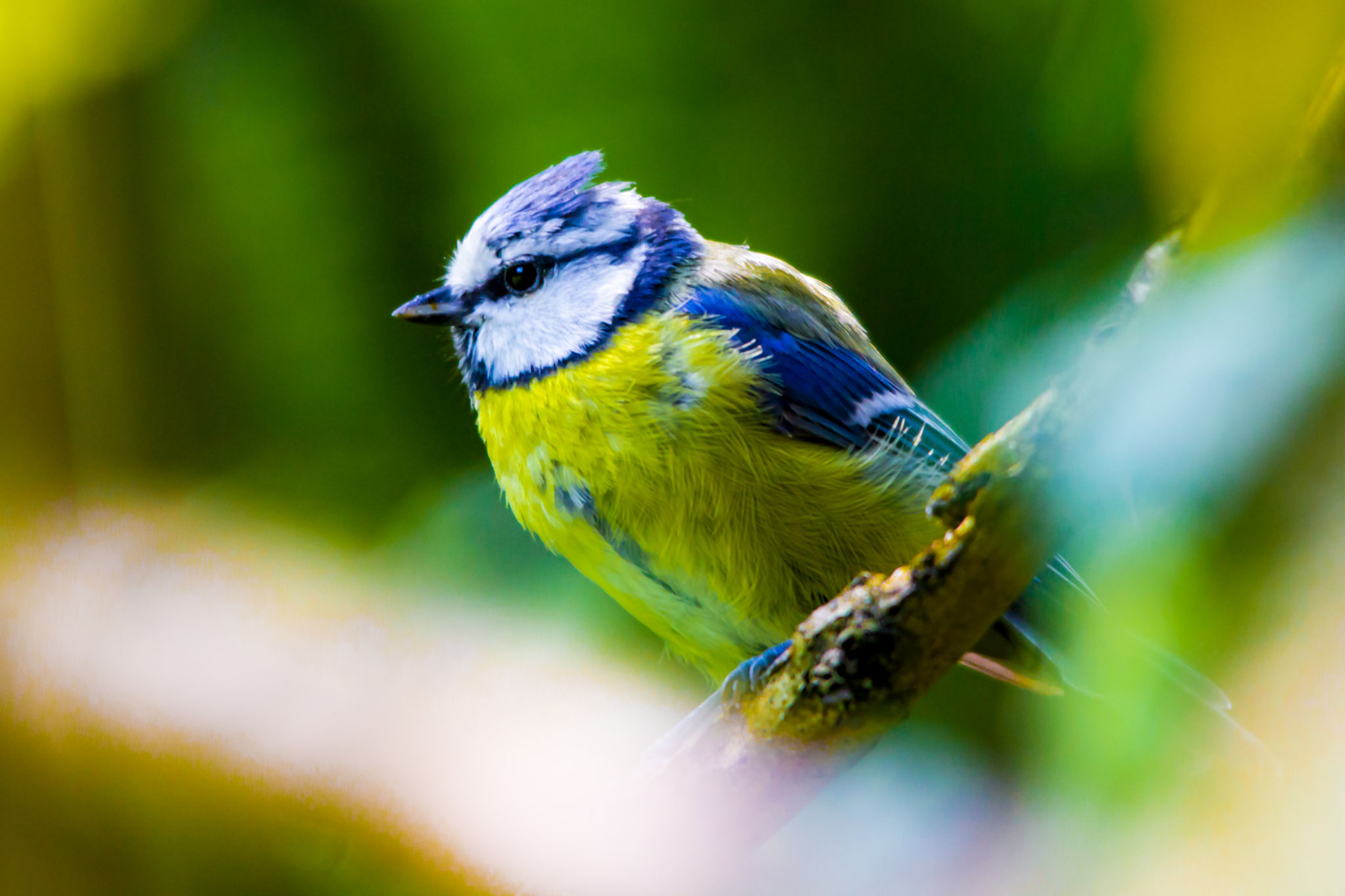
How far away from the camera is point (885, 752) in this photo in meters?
0.70

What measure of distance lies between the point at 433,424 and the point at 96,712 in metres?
0.37

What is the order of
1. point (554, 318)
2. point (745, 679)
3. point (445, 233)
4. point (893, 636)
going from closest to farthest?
point (893, 636), point (745, 679), point (554, 318), point (445, 233)

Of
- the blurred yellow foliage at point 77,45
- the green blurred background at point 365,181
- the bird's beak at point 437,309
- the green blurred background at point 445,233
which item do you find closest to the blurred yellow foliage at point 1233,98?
the green blurred background at point 445,233

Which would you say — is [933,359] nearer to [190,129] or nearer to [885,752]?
[885,752]

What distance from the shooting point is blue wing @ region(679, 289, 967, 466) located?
2.19 feet

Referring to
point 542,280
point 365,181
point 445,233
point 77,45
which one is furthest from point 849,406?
point 77,45

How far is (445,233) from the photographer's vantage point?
0.89 m

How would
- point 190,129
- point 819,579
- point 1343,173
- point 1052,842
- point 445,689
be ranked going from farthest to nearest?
point 190,129 < point 445,689 < point 819,579 < point 1052,842 < point 1343,173

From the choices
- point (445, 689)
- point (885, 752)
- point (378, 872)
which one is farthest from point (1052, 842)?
point (445, 689)

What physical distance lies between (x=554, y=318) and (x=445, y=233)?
0.95 ft

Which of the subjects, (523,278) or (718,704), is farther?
(523,278)

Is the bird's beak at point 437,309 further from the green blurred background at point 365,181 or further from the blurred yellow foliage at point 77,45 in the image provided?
the blurred yellow foliage at point 77,45

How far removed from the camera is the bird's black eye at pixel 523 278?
26.7 inches

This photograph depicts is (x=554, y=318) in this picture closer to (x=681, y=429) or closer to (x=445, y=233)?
(x=681, y=429)
